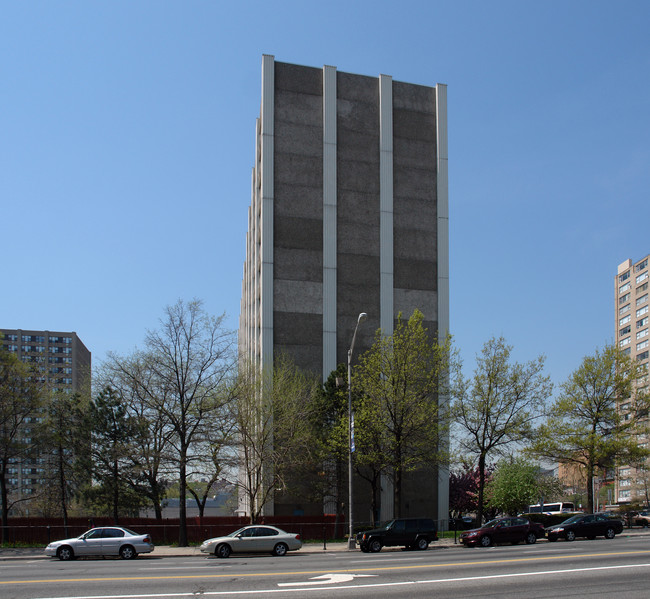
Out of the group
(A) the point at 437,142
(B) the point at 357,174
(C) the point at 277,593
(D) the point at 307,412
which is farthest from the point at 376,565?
(A) the point at 437,142

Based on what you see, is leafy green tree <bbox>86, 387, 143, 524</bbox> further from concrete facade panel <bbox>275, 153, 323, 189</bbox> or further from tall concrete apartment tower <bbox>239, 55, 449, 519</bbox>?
concrete facade panel <bbox>275, 153, 323, 189</bbox>

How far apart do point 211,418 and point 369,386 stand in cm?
968

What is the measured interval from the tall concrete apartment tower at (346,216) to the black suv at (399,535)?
20520mm

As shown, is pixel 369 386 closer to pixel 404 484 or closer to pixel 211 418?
pixel 211 418

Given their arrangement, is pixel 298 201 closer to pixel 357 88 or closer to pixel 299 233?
pixel 299 233

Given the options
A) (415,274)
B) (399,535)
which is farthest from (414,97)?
(399,535)

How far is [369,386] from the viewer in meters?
42.8

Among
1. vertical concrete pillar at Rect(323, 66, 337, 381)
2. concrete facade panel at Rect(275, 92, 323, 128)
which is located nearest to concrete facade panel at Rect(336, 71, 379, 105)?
vertical concrete pillar at Rect(323, 66, 337, 381)

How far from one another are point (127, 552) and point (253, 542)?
5.57 m

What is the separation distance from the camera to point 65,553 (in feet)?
97.6

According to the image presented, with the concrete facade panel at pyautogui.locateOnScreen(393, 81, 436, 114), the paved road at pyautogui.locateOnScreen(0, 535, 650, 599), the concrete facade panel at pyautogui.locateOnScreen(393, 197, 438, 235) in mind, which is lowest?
the paved road at pyautogui.locateOnScreen(0, 535, 650, 599)

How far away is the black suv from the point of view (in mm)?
33281

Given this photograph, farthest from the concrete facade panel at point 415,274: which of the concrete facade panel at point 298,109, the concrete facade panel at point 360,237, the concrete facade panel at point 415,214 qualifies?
the concrete facade panel at point 298,109

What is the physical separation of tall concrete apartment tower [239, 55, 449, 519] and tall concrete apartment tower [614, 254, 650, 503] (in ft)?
302
